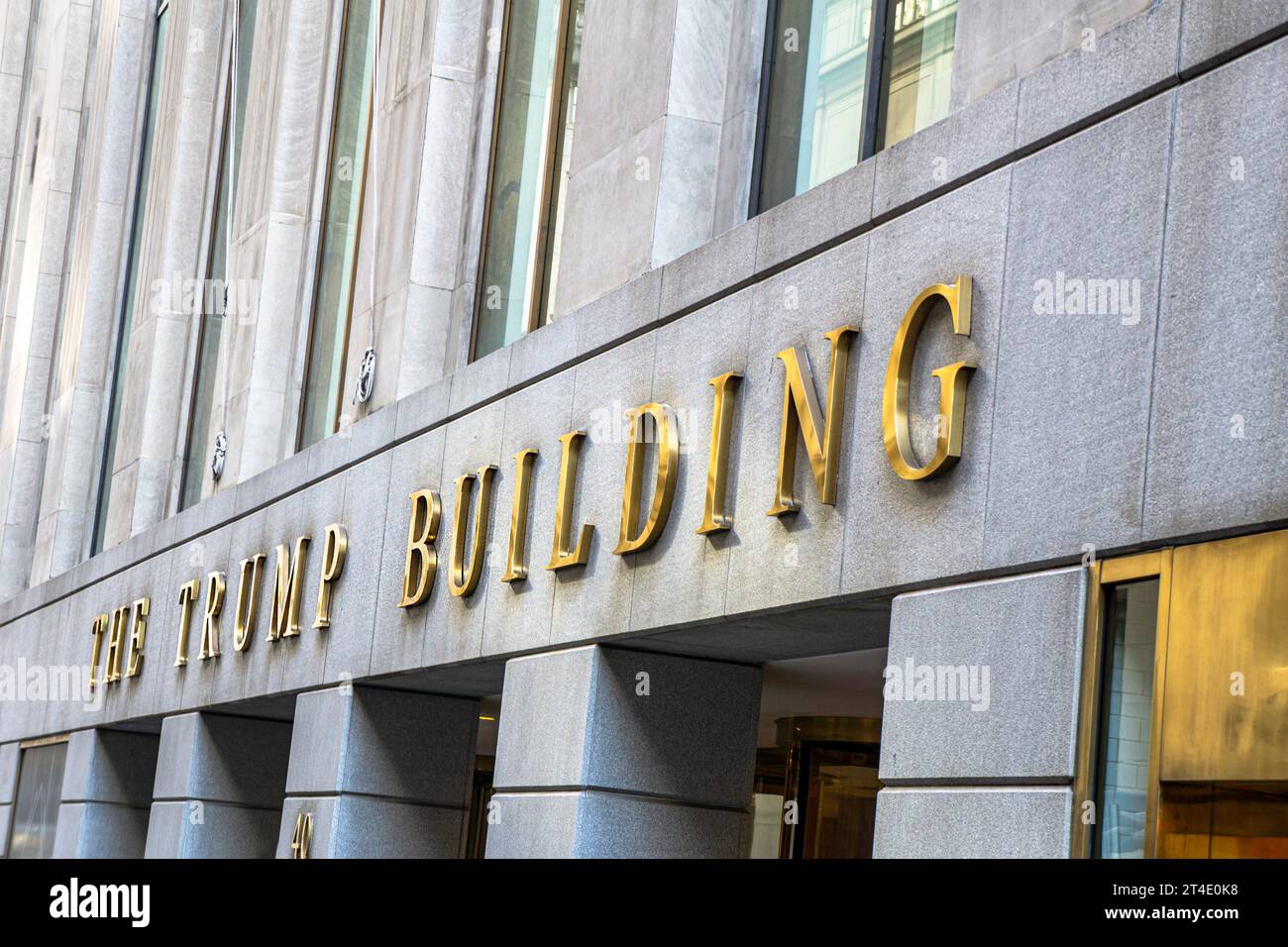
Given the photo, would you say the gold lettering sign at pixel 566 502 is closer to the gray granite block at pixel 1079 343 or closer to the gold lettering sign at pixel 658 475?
the gold lettering sign at pixel 658 475

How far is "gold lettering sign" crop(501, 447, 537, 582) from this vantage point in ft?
37.4

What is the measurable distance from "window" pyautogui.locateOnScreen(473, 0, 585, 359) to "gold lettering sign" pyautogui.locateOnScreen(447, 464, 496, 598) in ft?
6.08

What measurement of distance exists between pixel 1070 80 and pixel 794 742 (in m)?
8.46

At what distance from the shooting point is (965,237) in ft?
25.0

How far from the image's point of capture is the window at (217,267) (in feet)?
71.6

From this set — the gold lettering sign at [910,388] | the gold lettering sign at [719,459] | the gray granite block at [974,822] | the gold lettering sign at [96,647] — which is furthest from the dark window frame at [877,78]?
the gold lettering sign at [96,647]

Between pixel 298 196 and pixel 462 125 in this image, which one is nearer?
pixel 462 125

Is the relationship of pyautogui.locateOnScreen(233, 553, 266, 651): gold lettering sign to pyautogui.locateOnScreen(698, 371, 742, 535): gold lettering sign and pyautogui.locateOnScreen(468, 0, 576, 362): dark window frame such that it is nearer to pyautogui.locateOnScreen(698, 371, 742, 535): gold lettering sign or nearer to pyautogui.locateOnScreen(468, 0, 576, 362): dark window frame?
pyautogui.locateOnScreen(468, 0, 576, 362): dark window frame

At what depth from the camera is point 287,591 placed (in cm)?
1585

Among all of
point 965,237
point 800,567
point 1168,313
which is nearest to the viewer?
point 1168,313

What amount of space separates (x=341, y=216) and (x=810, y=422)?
36.2 feet

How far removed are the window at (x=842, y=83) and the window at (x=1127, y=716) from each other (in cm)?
366
